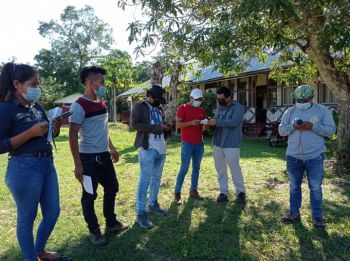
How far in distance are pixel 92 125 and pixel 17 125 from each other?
1.05m

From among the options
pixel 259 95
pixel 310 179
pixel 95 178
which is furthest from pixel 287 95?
pixel 95 178

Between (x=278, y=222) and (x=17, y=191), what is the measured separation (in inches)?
134

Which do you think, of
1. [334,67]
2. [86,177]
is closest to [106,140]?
[86,177]

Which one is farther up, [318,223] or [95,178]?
[95,178]

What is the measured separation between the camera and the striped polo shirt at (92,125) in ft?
14.1

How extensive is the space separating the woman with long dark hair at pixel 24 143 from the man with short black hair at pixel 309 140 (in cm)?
304

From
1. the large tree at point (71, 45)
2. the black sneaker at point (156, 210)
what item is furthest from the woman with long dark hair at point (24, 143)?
the large tree at point (71, 45)

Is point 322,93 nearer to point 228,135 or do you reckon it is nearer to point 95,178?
point 228,135

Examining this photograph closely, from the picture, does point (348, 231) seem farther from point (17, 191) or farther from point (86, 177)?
point (17, 191)

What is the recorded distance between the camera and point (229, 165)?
6.13m

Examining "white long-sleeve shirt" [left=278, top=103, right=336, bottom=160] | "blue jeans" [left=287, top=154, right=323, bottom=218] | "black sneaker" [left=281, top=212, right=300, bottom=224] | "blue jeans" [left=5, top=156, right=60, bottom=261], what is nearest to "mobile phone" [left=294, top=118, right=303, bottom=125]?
"white long-sleeve shirt" [left=278, top=103, right=336, bottom=160]

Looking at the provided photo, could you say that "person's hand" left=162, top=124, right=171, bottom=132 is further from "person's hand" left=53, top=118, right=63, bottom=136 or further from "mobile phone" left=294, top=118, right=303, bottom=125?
"person's hand" left=53, top=118, right=63, bottom=136

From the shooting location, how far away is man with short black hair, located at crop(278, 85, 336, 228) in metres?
4.94

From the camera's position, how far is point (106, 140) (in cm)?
455
